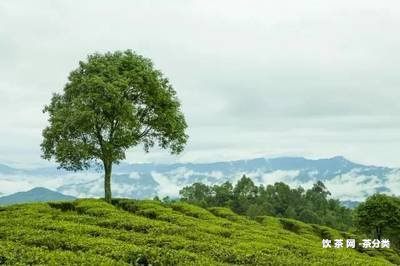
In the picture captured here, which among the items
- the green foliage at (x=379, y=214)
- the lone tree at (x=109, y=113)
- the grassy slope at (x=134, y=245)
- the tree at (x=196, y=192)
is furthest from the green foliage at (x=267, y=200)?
the grassy slope at (x=134, y=245)

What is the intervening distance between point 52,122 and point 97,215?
67.8ft

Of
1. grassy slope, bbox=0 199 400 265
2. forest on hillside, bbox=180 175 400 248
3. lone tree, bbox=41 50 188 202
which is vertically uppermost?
lone tree, bbox=41 50 188 202

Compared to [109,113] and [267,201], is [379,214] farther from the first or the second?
[267,201]

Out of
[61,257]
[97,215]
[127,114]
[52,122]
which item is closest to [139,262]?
[61,257]

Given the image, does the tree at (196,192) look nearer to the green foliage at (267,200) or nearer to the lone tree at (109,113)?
the green foliage at (267,200)

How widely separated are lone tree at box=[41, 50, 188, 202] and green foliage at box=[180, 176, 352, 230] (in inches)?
3528

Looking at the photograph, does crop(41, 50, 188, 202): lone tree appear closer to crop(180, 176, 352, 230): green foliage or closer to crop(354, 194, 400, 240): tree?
crop(354, 194, 400, 240): tree

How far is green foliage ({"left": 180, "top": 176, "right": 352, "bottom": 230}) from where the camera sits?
161512 mm

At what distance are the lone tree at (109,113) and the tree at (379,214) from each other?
A: 43961 millimetres

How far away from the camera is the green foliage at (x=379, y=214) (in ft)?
301

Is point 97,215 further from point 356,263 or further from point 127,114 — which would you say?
point 356,263

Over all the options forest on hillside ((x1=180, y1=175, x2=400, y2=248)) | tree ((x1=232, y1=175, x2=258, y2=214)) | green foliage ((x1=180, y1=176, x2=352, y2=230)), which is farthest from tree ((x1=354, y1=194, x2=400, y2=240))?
tree ((x1=232, y1=175, x2=258, y2=214))

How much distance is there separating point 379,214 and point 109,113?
56463 mm

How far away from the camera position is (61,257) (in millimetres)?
23156
